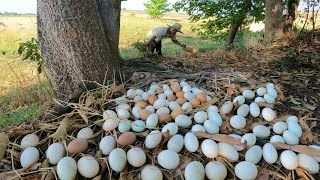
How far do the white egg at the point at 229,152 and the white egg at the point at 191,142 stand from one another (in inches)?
3.7

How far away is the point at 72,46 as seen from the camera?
1.57m

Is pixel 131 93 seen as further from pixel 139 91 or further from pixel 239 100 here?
pixel 239 100

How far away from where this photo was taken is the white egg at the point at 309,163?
110 centimetres

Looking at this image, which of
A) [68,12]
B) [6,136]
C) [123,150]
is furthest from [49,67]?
[123,150]

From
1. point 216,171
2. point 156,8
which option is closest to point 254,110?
point 216,171

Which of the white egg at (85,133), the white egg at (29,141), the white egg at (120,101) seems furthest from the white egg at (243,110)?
the white egg at (29,141)

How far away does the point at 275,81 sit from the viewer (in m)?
1.83

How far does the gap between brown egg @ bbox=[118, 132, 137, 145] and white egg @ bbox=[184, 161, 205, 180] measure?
25 cm

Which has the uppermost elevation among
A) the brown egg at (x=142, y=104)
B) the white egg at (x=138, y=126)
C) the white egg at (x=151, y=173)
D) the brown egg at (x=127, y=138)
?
the brown egg at (x=142, y=104)

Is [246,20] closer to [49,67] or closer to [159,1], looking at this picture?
[49,67]

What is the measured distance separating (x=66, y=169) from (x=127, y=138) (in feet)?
0.83

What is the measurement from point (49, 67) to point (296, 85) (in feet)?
4.65

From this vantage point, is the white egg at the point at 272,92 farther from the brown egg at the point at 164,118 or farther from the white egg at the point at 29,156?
the white egg at the point at 29,156

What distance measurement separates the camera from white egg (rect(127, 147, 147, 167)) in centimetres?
110
